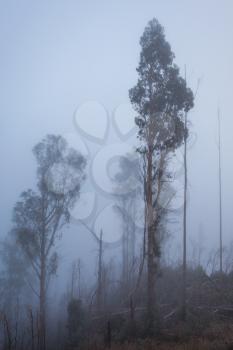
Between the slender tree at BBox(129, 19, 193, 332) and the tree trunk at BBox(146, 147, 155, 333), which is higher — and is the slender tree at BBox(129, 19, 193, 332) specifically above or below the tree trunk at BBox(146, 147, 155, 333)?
above

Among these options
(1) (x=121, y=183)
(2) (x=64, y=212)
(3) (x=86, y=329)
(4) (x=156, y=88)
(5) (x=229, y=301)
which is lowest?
(3) (x=86, y=329)

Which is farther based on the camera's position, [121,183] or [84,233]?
[84,233]

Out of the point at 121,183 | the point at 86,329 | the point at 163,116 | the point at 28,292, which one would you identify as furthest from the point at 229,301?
the point at 28,292

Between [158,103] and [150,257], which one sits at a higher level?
[158,103]

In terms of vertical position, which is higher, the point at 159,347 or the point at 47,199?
the point at 47,199

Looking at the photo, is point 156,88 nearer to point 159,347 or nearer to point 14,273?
point 159,347

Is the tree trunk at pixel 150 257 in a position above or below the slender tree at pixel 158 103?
below

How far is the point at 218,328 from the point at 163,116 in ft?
35.9

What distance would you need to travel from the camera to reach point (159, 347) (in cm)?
1528

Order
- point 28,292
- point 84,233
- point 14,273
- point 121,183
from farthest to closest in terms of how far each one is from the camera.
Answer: point 84,233, point 28,292, point 14,273, point 121,183

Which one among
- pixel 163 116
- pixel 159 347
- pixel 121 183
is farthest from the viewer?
pixel 121 183

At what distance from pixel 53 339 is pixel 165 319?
522 inches

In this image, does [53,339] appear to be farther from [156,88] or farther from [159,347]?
[156,88]

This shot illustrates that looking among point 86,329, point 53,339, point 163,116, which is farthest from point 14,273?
point 163,116
